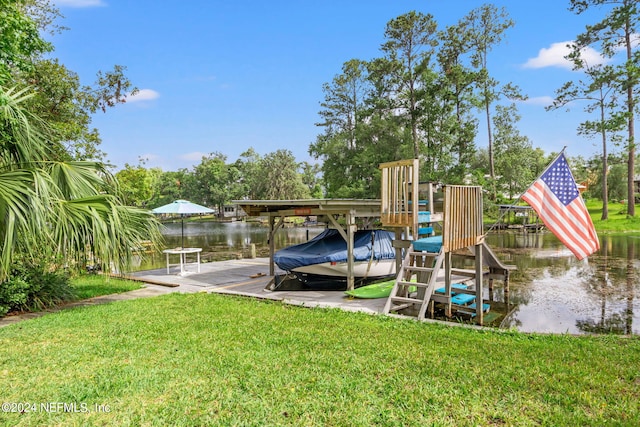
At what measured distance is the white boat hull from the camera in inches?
367

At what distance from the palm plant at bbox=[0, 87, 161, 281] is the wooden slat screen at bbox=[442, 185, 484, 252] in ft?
17.9

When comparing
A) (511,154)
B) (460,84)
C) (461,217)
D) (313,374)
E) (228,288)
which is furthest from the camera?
(511,154)

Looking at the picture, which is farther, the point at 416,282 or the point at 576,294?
the point at 576,294

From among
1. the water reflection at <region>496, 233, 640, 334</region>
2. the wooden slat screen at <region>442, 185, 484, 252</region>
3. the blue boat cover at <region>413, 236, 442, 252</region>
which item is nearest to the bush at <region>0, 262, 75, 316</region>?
the blue boat cover at <region>413, 236, 442, 252</region>

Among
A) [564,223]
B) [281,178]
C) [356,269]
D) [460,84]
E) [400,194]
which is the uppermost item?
[460,84]

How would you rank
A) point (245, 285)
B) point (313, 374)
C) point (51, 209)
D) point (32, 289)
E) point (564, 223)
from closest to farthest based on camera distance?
point (313, 374), point (51, 209), point (564, 223), point (32, 289), point (245, 285)

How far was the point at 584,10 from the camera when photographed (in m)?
30.2

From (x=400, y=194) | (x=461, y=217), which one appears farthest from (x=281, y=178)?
(x=461, y=217)

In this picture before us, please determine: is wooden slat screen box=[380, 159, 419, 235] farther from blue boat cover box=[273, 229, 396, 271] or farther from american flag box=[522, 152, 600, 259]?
blue boat cover box=[273, 229, 396, 271]

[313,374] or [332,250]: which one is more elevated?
[332,250]

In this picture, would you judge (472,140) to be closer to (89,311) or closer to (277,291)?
(277,291)

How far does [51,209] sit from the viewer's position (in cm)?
584

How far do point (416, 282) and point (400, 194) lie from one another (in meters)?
1.79

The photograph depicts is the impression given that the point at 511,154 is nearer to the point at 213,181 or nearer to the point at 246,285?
the point at 246,285
